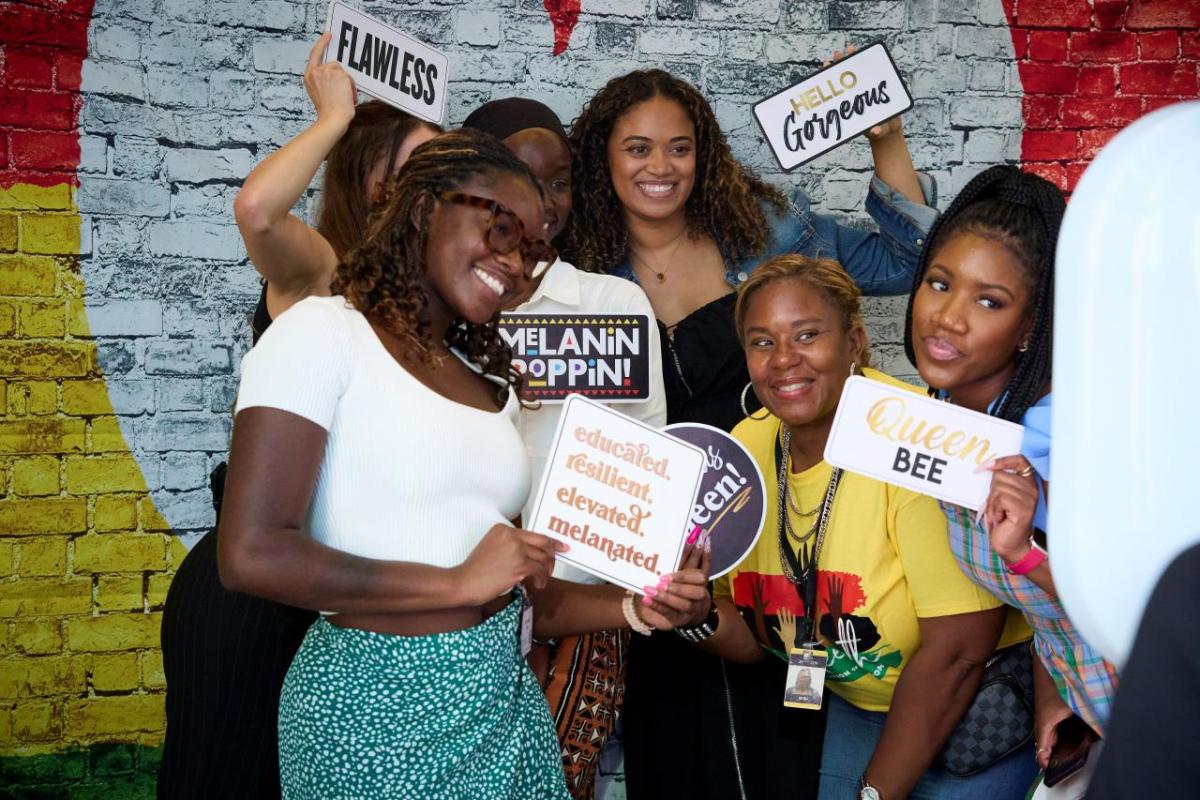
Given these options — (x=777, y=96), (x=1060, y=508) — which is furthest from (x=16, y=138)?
(x=1060, y=508)

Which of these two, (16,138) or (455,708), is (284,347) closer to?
(455,708)

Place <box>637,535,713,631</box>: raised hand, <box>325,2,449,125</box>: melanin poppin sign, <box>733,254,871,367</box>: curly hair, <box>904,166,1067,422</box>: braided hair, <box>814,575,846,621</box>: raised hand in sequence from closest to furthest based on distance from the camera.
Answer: <box>904,166,1067,422</box>: braided hair → <box>637,535,713,631</box>: raised hand → <box>814,575,846,621</box>: raised hand → <box>733,254,871,367</box>: curly hair → <box>325,2,449,125</box>: melanin poppin sign

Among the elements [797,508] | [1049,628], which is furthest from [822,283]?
[1049,628]

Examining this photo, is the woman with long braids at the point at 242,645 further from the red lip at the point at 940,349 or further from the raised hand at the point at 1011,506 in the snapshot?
the raised hand at the point at 1011,506

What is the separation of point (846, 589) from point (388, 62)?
1431 mm

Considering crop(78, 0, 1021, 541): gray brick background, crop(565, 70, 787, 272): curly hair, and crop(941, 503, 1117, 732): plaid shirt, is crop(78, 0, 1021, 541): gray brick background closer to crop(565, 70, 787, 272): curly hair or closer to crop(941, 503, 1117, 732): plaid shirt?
crop(565, 70, 787, 272): curly hair

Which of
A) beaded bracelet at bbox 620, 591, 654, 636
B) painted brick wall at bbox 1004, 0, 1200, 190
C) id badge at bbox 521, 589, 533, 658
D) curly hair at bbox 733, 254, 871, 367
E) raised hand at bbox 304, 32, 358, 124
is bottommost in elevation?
beaded bracelet at bbox 620, 591, 654, 636

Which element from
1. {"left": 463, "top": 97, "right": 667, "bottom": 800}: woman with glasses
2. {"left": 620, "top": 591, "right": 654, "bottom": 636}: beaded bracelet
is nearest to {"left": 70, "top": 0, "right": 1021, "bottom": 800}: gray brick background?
{"left": 463, "top": 97, "right": 667, "bottom": 800}: woman with glasses

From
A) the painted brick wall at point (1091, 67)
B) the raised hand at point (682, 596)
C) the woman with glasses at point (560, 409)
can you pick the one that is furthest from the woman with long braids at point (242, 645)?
the painted brick wall at point (1091, 67)

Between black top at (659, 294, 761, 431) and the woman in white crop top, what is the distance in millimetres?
1177

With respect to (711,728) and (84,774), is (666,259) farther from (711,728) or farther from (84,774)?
(84,774)

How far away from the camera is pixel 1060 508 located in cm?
71

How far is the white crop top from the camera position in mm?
1417

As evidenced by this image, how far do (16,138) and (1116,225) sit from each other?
2.99 metres
